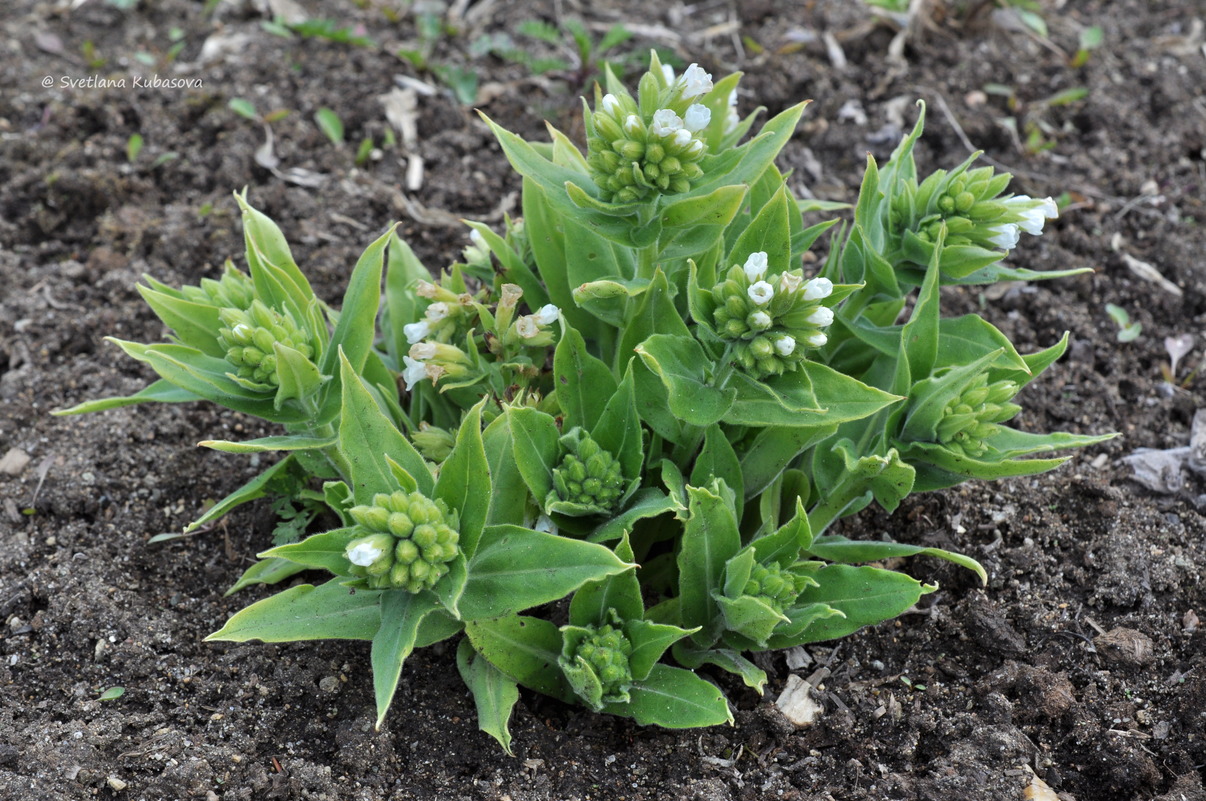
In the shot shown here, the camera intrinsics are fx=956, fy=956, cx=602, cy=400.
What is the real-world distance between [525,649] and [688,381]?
132cm

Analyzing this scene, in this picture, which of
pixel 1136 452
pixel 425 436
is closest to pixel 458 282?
pixel 425 436

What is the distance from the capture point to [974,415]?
3.79 metres

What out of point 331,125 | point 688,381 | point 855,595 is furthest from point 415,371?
point 331,125

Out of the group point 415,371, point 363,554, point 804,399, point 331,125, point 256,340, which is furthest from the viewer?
point 331,125

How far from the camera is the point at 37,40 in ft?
25.0

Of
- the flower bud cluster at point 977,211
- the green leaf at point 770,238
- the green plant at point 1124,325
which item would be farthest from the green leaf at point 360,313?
the green plant at point 1124,325

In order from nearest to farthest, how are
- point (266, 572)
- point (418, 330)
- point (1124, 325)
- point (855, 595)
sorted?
point (855, 595)
point (418, 330)
point (266, 572)
point (1124, 325)

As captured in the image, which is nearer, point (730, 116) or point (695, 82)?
point (695, 82)

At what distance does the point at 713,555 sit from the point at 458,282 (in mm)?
1756

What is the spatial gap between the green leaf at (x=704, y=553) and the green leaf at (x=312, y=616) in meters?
1.23

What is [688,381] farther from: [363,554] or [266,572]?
[266,572]

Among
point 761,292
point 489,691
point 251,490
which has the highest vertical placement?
point 761,292

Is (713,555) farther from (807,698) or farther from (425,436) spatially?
(425,436)

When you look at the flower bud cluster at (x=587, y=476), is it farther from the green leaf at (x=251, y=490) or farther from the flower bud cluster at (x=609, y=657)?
the green leaf at (x=251, y=490)
